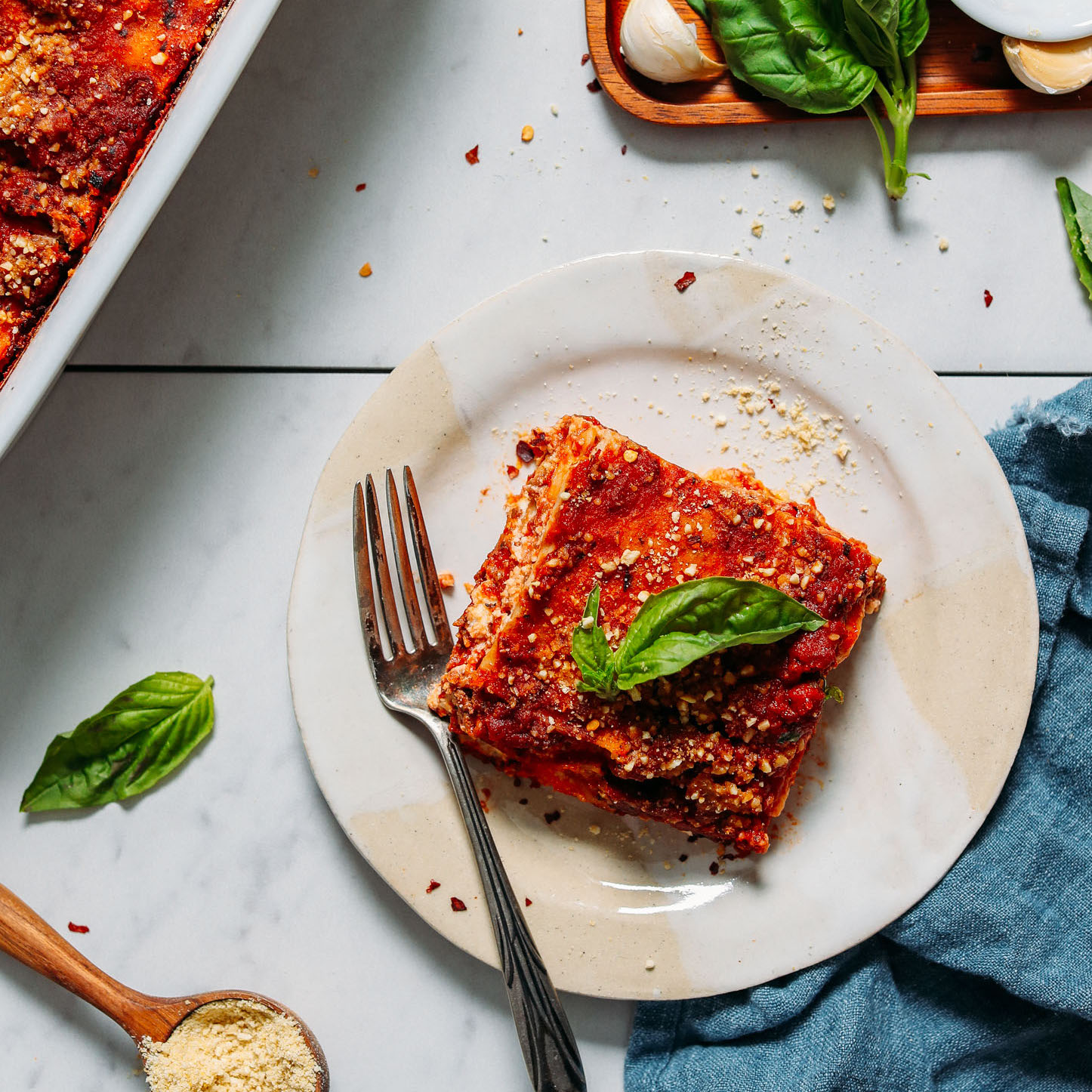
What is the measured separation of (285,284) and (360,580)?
2.94 ft

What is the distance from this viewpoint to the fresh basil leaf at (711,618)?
1.94 metres

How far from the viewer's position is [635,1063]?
251 cm

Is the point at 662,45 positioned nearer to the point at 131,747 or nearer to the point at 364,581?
the point at 364,581

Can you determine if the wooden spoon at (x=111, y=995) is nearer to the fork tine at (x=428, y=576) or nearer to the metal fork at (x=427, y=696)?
the metal fork at (x=427, y=696)

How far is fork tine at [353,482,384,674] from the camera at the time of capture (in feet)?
7.74

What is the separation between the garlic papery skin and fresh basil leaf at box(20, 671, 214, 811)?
2045mm

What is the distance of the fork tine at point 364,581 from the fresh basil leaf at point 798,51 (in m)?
1.48

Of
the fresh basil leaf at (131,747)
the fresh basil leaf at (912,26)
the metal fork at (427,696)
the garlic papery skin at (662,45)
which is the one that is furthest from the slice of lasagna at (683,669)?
the fresh basil leaf at (912,26)

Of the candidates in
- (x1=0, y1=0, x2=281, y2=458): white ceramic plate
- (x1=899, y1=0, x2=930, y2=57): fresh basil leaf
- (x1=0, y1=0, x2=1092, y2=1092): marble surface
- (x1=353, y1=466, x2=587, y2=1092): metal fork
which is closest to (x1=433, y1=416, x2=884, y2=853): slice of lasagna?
(x1=353, y1=466, x2=587, y2=1092): metal fork

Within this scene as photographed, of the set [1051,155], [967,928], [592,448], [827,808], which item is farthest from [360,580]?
[1051,155]

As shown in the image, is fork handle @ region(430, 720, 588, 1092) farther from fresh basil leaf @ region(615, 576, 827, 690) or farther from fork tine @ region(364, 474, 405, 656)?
fresh basil leaf @ region(615, 576, 827, 690)

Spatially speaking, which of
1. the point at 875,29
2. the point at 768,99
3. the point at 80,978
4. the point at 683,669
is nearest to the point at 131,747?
the point at 80,978

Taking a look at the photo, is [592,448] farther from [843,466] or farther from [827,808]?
[827,808]

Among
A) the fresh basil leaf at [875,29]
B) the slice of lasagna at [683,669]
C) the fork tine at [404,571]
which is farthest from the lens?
the fork tine at [404,571]
